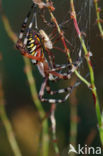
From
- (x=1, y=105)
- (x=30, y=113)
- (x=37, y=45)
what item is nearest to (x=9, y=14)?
(x=30, y=113)

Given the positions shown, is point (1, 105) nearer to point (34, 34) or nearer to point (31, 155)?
point (34, 34)

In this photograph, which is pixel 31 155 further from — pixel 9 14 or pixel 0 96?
pixel 0 96

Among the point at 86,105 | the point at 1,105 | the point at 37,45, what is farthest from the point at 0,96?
the point at 86,105

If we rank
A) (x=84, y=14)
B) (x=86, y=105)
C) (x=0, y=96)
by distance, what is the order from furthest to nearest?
(x=86, y=105) → (x=0, y=96) → (x=84, y=14)

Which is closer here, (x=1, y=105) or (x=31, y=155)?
(x=1, y=105)

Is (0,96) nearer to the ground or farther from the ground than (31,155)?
farther from the ground

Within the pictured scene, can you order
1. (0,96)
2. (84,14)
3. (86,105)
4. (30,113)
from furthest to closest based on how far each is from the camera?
(30,113) < (86,105) < (0,96) < (84,14)

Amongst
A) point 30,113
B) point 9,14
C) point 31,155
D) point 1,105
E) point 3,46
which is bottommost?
point 31,155

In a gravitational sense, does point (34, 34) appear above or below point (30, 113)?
above

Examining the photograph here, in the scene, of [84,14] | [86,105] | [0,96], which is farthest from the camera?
[86,105]
